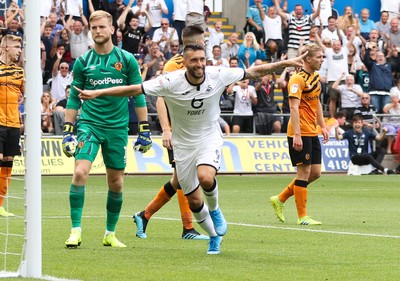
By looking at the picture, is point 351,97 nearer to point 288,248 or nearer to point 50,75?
point 50,75

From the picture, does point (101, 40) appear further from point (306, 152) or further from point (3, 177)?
point (3, 177)

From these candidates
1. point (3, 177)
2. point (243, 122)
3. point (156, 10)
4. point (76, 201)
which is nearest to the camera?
point (76, 201)

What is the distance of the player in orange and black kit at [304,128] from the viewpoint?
49.1 feet

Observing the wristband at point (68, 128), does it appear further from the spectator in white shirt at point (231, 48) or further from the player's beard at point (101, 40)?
the spectator in white shirt at point (231, 48)

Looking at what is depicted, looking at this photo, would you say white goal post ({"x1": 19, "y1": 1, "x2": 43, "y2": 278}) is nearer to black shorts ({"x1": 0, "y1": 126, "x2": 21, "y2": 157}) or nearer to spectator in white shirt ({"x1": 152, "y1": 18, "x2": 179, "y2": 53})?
black shorts ({"x1": 0, "y1": 126, "x2": 21, "y2": 157})

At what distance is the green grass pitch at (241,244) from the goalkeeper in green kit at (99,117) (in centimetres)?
77

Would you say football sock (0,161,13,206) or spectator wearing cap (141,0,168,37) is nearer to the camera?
football sock (0,161,13,206)

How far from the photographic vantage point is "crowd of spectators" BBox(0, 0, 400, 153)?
29.7 m

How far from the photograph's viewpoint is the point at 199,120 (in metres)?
10.9

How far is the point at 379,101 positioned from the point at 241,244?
71.6 ft

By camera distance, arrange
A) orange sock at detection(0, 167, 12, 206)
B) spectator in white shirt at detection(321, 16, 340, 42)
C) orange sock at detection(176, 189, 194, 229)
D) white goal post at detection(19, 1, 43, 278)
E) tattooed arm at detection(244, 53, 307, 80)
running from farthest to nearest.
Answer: spectator in white shirt at detection(321, 16, 340, 42), orange sock at detection(0, 167, 12, 206), orange sock at detection(176, 189, 194, 229), tattooed arm at detection(244, 53, 307, 80), white goal post at detection(19, 1, 43, 278)

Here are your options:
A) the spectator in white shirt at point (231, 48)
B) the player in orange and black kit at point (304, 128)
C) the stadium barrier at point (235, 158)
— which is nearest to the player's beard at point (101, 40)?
the player in orange and black kit at point (304, 128)

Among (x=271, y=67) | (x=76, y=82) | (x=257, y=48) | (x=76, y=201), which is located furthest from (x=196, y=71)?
(x=257, y=48)

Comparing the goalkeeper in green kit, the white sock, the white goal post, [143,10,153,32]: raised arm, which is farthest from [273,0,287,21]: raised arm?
the white goal post
